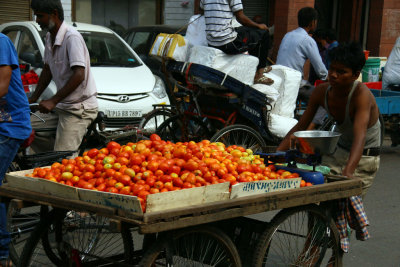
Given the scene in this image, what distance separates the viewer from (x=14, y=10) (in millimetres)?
13742

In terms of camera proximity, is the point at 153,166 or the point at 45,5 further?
the point at 45,5

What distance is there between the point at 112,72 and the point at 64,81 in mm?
3536

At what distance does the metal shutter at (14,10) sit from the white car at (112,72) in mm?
4435

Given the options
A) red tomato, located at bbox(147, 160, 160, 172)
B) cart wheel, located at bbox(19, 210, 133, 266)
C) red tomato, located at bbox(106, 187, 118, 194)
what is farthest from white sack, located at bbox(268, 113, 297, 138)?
red tomato, located at bbox(106, 187, 118, 194)

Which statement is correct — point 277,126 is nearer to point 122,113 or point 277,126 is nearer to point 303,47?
point 303,47

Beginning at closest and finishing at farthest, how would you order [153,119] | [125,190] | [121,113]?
1. [125,190]
2. [153,119]
3. [121,113]

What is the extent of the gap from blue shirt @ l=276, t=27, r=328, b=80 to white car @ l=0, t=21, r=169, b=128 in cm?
183

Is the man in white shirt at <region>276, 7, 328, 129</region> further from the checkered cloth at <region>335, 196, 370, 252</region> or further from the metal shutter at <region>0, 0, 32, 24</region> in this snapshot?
the metal shutter at <region>0, 0, 32, 24</region>

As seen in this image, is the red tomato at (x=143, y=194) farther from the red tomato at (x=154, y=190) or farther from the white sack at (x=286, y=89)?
the white sack at (x=286, y=89)

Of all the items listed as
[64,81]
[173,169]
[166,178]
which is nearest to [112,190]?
[166,178]

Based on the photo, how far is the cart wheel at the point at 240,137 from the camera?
6.74 metres

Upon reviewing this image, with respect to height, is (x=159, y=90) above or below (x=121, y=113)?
above

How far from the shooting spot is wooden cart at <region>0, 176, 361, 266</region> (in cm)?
301

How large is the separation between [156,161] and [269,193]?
2.30 feet
